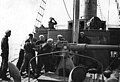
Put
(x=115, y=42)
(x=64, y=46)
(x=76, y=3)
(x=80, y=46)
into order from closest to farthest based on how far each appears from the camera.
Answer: (x=64, y=46), (x=80, y=46), (x=76, y=3), (x=115, y=42)

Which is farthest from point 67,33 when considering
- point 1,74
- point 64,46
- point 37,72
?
point 64,46

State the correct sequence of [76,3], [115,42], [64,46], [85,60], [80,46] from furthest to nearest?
1. [115,42]
2. [85,60]
3. [76,3]
4. [80,46]
5. [64,46]

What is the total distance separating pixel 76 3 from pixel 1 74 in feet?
11.3

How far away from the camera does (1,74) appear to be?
7.89 metres

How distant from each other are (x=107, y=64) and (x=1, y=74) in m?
4.52

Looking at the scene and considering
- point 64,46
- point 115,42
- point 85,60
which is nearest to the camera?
point 64,46

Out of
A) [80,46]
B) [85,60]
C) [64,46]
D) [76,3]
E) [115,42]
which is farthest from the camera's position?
[115,42]

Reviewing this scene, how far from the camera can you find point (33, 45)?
7.95m

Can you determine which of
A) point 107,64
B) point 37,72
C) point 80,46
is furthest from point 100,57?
point 80,46

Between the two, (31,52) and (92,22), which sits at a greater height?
(92,22)

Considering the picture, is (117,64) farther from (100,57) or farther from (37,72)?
(37,72)

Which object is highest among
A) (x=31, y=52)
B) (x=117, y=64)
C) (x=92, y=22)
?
(x=92, y=22)

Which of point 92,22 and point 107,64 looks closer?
point 107,64

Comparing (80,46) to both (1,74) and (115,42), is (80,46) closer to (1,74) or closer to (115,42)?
(1,74)
